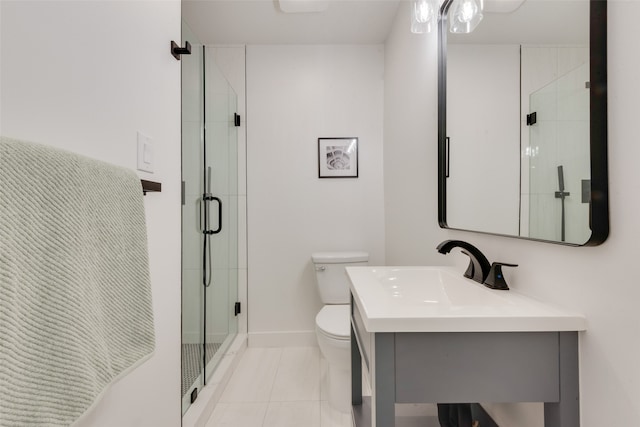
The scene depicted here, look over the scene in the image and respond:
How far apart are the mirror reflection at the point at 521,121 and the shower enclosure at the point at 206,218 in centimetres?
121

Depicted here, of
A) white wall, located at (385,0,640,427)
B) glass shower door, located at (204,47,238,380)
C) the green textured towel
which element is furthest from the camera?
glass shower door, located at (204,47,238,380)

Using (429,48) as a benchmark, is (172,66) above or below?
below

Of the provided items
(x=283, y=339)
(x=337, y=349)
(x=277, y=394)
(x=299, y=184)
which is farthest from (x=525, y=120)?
(x=283, y=339)

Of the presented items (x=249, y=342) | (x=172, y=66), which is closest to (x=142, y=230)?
(x=172, y=66)

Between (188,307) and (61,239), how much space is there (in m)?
1.08

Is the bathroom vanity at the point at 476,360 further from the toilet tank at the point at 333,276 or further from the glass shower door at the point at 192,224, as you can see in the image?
the toilet tank at the point at 333,276

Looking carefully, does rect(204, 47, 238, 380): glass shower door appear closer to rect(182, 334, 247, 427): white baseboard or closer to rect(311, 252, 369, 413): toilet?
rect(182, 334, 247, 427): white baseboard

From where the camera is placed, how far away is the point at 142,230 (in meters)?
0.74

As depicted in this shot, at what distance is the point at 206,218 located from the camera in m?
1.73

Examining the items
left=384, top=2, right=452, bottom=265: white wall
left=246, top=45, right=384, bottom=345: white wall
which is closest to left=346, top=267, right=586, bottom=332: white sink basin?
left=384, top=2, right=452, bottom=265: white wall

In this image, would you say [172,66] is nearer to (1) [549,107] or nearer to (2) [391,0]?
(1) [549,107]

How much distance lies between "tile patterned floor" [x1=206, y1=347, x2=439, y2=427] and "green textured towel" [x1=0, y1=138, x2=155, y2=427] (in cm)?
113

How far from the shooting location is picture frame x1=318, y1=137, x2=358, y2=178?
2277 millimetres

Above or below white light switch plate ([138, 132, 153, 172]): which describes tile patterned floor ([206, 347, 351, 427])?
below
